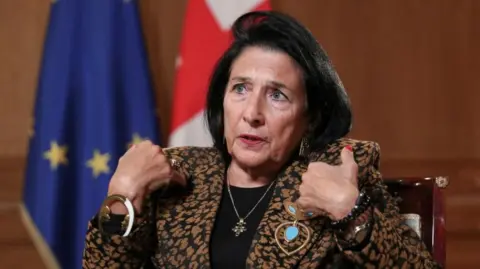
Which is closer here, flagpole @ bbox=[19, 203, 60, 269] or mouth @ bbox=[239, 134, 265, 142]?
mouth @ bbox=[239, 134, 265, 142]

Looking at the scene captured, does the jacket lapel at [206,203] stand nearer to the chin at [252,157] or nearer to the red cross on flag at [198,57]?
the chin at [252,157]

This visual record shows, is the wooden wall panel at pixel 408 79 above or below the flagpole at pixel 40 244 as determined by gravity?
above

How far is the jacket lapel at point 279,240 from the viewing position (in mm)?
1542

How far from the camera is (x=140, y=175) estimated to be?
1646 mm

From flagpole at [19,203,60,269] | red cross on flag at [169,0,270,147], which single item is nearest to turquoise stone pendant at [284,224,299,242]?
red cross on flag at [169,0,270,147]

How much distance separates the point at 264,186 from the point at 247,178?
0.05 m

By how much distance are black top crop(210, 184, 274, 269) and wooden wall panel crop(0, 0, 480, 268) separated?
37.8 inches

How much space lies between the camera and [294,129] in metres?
1.73

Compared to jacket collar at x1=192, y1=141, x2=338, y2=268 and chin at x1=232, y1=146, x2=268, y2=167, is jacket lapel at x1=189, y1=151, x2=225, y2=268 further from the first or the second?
chin at x1=232, y1=146, x2=268, y2=167

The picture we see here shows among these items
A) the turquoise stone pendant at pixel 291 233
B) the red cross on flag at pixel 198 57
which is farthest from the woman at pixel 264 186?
the red cross on flag at pixel 198 57

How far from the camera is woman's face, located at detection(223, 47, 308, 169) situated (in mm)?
1677

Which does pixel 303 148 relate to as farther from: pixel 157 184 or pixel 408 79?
pixel 408 79

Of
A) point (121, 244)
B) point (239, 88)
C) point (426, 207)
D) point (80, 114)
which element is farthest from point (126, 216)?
point (80, 114)

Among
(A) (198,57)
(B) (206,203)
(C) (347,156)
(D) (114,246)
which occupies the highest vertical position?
(A) (198,57)
